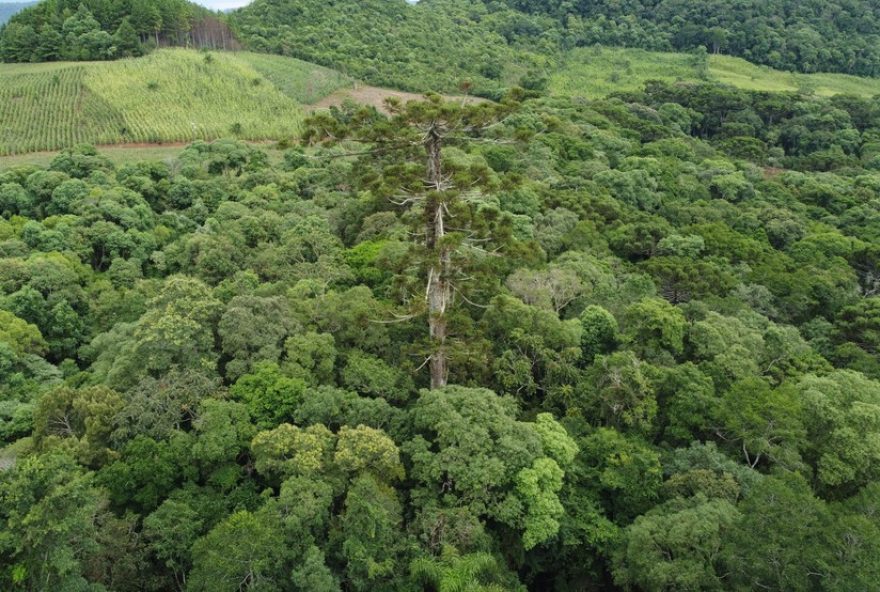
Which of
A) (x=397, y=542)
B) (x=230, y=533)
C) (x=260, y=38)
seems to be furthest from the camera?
(x=260, y=38)

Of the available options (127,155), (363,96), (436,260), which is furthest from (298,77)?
(436,260)

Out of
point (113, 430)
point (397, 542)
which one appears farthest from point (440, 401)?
point (113, 430)

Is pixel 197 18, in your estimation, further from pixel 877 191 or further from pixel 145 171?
pixel 877 191

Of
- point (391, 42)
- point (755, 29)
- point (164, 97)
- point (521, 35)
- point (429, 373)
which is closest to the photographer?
point (429, 373)

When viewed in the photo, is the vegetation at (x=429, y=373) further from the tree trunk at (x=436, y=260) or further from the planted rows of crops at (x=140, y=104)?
the planted rows of crops at (x=140, y=104)

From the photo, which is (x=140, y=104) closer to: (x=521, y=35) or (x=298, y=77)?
(x=298, y=77)

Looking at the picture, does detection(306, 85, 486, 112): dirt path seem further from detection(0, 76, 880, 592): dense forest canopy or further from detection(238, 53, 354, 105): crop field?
detection(0, 76, 880, 592): dense forest canopy
